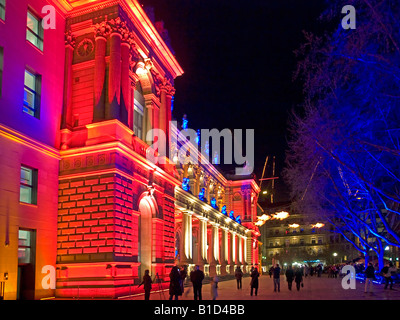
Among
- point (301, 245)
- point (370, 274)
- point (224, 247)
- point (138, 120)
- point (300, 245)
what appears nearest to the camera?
point (370, 274)

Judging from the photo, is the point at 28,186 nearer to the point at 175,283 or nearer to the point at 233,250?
the point at 175,283

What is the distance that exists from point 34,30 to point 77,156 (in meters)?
7.22

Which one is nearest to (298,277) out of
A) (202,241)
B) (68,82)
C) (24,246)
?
(24,246)

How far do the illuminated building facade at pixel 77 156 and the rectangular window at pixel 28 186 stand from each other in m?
0.05

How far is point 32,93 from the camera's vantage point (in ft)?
79.9

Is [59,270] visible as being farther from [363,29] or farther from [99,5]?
[363,29]

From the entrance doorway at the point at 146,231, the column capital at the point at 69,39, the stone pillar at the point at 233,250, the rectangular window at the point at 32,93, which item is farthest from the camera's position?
the stone pillar at the point at 233,250

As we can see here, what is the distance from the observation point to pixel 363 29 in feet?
51.2

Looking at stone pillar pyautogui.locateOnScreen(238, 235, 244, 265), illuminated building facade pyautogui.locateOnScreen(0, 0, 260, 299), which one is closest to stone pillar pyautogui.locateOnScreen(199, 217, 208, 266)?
illuminated building facade pyautogui.locateOnScreen(0, 0, 260, 299)

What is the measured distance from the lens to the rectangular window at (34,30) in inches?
954

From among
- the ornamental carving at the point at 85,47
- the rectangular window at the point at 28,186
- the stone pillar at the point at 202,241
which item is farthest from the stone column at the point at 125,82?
the stone pillar at the point at 202,241

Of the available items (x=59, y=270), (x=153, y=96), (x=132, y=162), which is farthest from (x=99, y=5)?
(x=59, y=270)

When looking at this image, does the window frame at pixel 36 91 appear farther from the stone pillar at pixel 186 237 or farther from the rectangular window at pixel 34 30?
the stone pillar at pixel 186 237

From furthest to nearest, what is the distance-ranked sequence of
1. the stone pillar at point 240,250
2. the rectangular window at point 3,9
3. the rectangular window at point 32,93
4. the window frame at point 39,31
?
the stone pillar at point 240,250
the window frame at point 39,31
the rectangular window at point 32,93
the rectangular window at point 3,9
